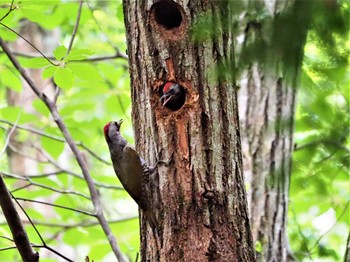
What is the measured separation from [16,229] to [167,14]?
1.41 meters

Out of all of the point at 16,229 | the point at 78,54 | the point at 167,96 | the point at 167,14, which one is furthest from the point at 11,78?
the point at 16,229

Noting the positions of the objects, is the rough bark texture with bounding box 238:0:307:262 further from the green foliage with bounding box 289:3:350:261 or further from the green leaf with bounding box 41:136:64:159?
the green foliage with bounding box 289:3:350:261

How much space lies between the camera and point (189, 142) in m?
2.98

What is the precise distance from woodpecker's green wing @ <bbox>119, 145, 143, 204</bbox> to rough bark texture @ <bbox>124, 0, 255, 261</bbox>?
13cm

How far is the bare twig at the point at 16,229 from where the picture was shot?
2.18 meters

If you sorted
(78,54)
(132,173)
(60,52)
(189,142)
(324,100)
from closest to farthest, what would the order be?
(324,100) < (189,142) < (132,173) < (78,54) < (60,52)

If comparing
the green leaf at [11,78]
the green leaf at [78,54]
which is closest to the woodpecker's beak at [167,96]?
the green leaf at [78,54]

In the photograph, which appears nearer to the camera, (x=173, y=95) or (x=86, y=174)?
(x=173, y=95)

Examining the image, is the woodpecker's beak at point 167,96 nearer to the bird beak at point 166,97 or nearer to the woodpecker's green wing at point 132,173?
the bird beak at point 166,97

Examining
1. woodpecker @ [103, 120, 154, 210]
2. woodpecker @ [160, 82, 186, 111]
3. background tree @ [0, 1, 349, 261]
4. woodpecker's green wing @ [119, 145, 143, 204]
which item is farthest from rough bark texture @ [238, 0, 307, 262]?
woodpecker @ [160, 82, 186, 111]

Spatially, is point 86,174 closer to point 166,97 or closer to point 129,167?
point 129,167

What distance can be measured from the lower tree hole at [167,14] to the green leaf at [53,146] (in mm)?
2226

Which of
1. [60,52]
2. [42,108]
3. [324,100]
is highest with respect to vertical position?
[42,108]

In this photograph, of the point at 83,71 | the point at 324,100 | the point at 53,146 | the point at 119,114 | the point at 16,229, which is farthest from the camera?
the point at 119,114
